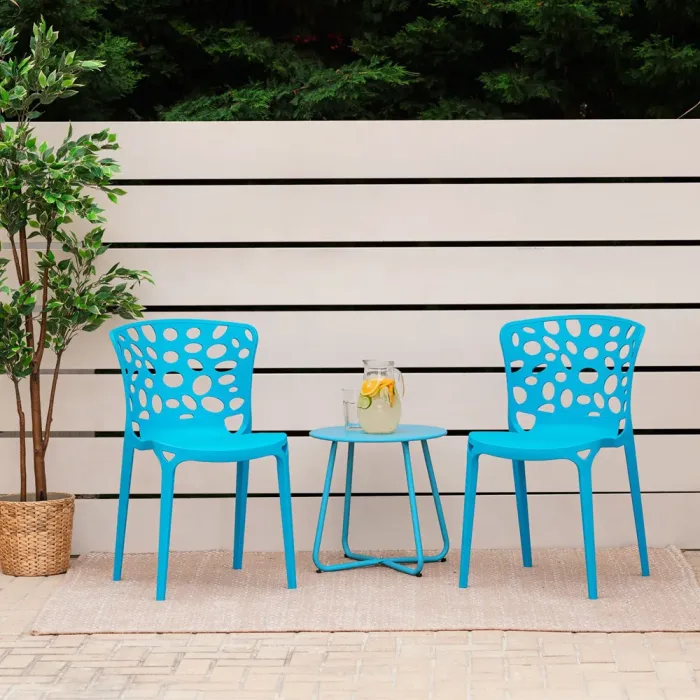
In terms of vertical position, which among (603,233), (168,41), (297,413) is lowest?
(297,413)

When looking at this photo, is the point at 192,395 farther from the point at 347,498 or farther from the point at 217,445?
the point at 347,498

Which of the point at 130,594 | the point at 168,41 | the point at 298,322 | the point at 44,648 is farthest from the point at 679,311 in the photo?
the point at 168,41

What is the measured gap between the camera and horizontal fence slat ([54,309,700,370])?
13.9 ft

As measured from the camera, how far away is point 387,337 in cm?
425

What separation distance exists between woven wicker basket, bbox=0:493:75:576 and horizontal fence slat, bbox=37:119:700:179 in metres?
1.34

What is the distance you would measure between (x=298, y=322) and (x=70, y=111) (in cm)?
188

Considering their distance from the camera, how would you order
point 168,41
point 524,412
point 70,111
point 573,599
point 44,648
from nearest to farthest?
point 44,648
point 573,599
point 524,412
point 70,111
point 168,41

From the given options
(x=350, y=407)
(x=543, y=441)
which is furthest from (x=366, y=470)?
(x=543, y=441)

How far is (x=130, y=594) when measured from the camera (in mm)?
3637

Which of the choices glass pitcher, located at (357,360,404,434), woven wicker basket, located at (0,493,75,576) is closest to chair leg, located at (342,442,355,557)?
glass pitcher, located at (357,360,404,434)

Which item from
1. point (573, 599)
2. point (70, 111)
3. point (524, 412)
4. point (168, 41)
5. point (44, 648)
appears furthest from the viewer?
point (168, 41)

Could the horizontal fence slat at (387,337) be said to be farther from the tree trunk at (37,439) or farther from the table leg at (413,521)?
the table leg at (413,521)

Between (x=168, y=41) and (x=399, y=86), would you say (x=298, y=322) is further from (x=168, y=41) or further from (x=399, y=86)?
(x=168, y=41)

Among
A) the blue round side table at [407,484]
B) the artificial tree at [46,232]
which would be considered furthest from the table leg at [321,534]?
the artificial tree at [46,232]
